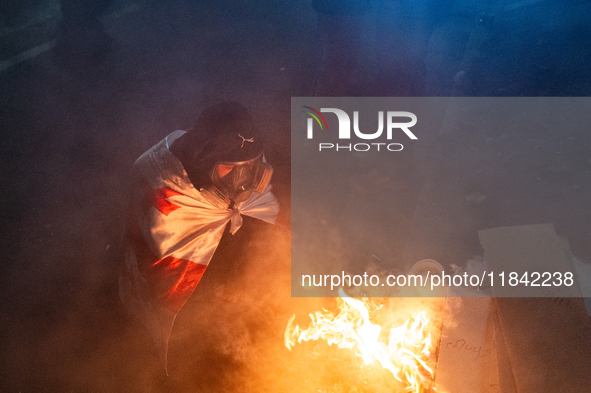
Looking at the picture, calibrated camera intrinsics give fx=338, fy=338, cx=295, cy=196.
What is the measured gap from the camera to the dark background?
138 inches

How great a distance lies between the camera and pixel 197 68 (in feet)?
12.1

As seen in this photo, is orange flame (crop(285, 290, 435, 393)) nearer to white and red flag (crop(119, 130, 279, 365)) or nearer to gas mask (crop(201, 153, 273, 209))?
white and red flag (crop(119, 130, 279, 365))

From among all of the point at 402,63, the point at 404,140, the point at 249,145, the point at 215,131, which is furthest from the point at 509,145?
the point at 215,131

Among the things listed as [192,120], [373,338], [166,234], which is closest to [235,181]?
[166,234]

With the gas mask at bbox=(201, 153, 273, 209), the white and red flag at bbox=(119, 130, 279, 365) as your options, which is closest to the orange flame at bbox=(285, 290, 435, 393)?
the white and red flag at bbox=(119, 130, 279, 365)

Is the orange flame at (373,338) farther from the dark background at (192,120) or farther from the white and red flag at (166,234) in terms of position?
the white and red flag at (166,234)

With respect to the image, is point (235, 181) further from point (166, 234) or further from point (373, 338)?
point (373, 338)

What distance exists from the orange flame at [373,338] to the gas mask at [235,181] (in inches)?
57.4

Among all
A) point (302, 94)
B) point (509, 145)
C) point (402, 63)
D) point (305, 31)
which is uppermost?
point (305, 31)

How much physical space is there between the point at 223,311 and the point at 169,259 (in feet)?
2.82

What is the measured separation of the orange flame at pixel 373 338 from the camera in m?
3.29

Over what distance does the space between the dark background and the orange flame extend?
1.08 feet

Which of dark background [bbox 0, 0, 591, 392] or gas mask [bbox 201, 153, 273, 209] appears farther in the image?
dark background [bbox 0, 0, 591, 392]

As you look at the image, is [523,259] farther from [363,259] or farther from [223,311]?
[223,311]
